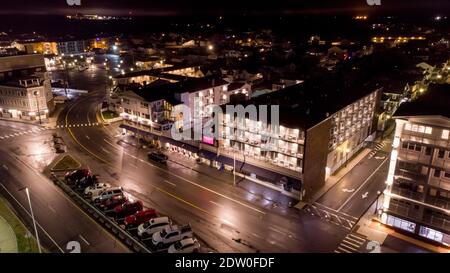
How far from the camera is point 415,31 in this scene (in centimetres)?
19325

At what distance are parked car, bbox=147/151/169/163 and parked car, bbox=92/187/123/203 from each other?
1116 cm

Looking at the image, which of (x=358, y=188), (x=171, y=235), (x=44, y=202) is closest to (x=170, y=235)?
(x=171, y=235)

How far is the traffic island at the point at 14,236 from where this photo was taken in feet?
103

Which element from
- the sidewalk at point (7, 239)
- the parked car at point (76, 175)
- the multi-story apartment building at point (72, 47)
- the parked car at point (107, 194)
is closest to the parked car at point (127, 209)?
the parked car at point (107, 194)

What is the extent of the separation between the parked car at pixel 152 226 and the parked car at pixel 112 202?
6.29 m

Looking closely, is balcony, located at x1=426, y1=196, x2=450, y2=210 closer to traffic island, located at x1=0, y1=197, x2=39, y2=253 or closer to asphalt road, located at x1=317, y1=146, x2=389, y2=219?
asphalt road, located at x1=317, y1=146, x2=389, y2=219

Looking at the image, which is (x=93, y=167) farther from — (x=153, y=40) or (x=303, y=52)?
(x=153, y=40)

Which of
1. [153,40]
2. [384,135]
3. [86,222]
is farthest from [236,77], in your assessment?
[153,40]

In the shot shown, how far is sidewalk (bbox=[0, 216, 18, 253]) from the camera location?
31250 mm

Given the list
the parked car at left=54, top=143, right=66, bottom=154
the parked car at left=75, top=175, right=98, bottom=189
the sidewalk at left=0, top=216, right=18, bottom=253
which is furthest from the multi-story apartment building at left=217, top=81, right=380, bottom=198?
the parked car at left=54, top=143, right=66, bottom=154

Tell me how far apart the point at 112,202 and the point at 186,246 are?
1296cm

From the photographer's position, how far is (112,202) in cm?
3875

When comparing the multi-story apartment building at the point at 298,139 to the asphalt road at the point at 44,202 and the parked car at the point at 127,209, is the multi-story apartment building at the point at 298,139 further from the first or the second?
the asphalt road at the point at 44,202
